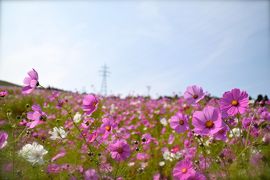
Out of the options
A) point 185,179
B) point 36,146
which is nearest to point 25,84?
point 36,146

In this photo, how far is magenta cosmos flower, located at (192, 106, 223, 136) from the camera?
6.27 feet

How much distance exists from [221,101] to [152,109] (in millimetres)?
4785

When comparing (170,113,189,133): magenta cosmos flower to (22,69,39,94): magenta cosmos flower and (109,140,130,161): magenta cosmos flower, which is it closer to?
(109,140,130,161): magenta cosmos flower

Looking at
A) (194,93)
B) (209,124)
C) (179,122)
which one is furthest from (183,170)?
(194,93)

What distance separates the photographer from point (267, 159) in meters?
1.85

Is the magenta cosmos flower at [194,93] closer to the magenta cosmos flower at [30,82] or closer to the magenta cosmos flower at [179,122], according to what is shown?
the magenta cosmos flower at [179,122]

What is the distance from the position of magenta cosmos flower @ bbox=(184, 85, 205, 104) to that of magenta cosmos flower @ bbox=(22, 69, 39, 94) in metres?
1.06

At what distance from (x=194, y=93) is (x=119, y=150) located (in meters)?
0.75

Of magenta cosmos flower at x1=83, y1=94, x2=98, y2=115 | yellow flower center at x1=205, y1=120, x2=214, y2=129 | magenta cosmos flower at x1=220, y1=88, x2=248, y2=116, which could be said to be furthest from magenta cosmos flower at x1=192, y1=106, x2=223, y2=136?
magenta cosmos flower at x1=83, y1=94, x2=98, y2=115

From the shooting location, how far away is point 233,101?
2041 millimetres

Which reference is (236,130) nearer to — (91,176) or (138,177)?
(138,177)

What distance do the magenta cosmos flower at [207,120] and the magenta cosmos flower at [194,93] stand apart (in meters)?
0.35

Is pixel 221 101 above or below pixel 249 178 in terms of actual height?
above

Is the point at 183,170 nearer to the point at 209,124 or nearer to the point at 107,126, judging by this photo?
the point at 209,124
